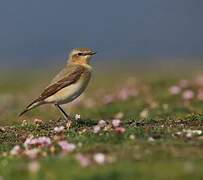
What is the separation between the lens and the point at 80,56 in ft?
65.9

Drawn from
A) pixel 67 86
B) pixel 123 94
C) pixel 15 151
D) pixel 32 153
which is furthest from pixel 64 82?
pixel 123 94

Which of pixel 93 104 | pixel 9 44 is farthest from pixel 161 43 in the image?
pixel 93 104

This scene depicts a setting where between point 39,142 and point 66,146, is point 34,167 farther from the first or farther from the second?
point 39,142

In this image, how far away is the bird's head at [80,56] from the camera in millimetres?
19969

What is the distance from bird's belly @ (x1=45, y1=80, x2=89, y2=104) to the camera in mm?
18812

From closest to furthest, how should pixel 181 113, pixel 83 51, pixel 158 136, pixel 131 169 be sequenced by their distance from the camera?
pixel 131 169
pixel 158 136
pixel 83 51
pixel 181 113

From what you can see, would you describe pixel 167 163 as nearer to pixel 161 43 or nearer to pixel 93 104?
pixel 93 104

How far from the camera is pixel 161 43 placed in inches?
7407

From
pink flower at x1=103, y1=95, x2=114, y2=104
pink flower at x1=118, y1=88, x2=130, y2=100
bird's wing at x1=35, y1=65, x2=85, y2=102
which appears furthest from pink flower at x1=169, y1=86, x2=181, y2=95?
bird's wing at x1=35, y1=65, x2=85, y2=102

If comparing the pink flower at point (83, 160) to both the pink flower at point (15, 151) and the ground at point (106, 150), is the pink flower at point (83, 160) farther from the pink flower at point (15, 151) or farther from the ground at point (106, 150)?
the pink flower at point (15, 151)

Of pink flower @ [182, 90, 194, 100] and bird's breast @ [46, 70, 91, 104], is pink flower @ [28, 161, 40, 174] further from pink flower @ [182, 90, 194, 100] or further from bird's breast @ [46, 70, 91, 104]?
pink flower @ [182, 90, 194, 100]

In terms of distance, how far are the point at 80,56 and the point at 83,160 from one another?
745 centimetres

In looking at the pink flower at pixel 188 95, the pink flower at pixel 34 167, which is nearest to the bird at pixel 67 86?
the pink flower at pixel 34 167

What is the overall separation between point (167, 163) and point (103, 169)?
3.03ft
